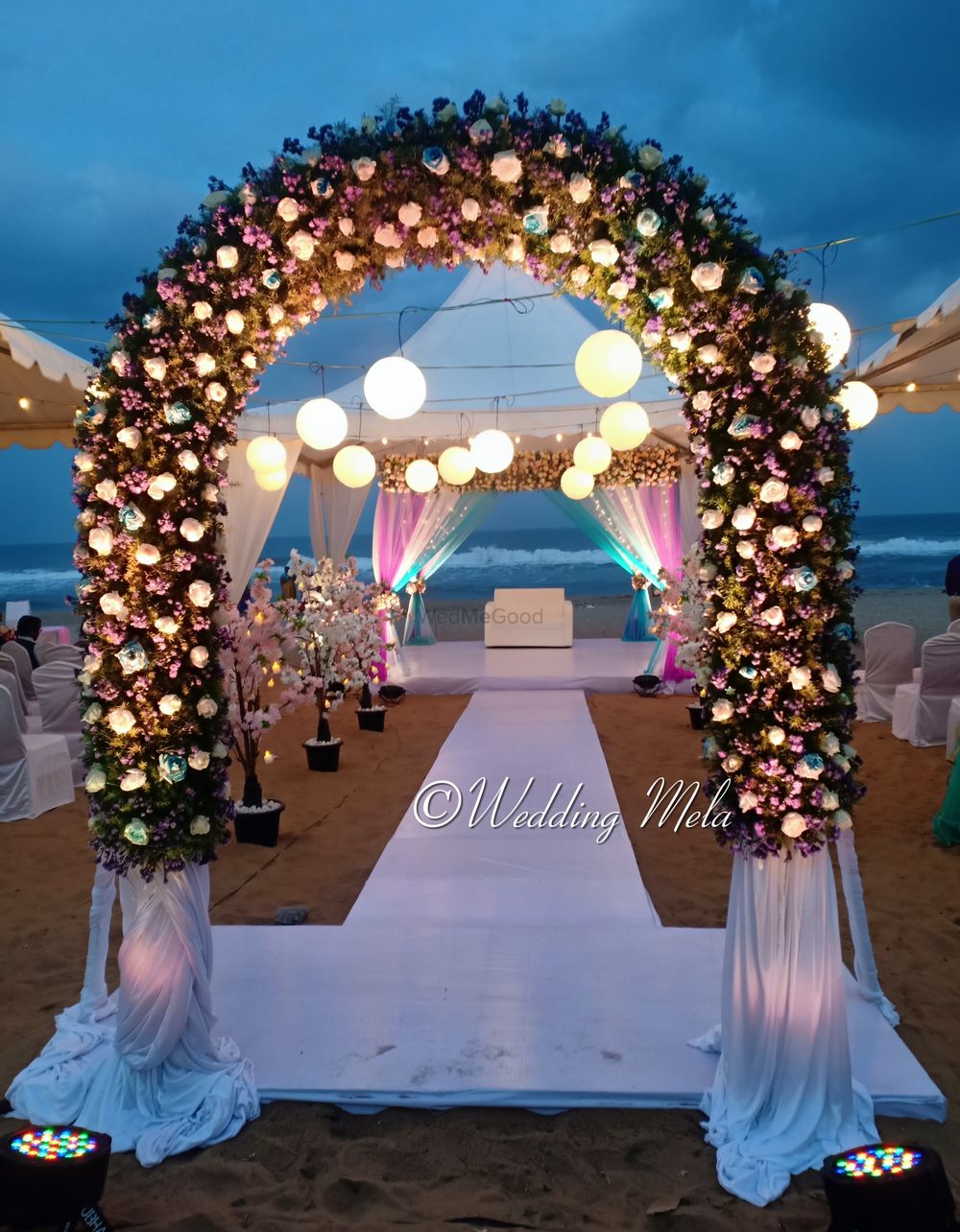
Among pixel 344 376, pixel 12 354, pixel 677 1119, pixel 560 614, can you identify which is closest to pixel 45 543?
pixel 344 376

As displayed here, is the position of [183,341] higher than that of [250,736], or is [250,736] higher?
[183,341]

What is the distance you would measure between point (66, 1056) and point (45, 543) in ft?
192

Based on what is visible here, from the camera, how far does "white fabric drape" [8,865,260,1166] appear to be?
261 centimetres

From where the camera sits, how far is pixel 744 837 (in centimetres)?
252

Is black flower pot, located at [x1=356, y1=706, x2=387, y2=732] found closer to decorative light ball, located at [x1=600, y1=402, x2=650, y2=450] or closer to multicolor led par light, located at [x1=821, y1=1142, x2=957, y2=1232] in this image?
decorative light ball, located at [x1=600, y1=402, x2=650, y2=450]

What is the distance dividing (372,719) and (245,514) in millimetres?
2729

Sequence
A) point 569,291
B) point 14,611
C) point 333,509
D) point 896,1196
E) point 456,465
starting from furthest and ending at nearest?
1. point 14,611
2. point 333,509
3. point 456,465
4. point 569,291
5. point 896,1196

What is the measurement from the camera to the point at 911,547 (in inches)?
1436

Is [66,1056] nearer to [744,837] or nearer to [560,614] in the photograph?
[744,837]

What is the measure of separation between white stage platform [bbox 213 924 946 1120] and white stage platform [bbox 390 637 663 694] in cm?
630

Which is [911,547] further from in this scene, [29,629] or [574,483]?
[29,629]

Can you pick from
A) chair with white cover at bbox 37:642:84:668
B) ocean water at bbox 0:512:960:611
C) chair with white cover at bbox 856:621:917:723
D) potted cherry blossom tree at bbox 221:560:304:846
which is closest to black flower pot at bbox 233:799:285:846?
potted cherry blossom tree at bbox 221:560:304:846

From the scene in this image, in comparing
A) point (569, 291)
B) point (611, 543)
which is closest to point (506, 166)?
point (569, 291)

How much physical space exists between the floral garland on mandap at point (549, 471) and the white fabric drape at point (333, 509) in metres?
0.54
